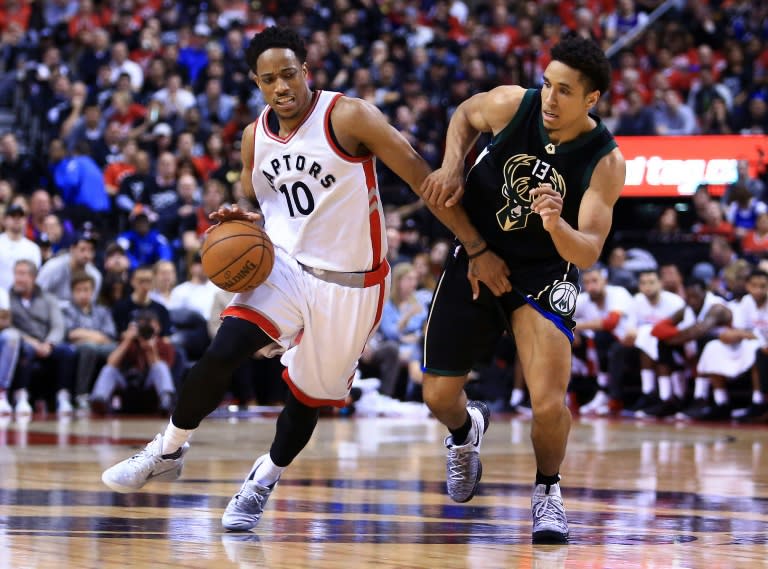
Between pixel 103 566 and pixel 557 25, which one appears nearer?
pixel 103 566

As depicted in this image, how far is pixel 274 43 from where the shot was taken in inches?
200

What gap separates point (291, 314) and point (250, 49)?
1.02 m

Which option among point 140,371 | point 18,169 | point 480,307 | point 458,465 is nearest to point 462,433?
point 458,465

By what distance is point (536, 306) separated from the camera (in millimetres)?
5141

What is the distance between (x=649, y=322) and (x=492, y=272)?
796cm

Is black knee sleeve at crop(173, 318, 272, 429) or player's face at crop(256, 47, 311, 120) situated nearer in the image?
black knee sleeve at crop(173, 318, 272, 429)

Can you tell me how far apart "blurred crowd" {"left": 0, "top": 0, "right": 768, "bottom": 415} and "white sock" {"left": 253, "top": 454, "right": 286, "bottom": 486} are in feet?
16.6

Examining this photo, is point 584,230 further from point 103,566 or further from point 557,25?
point 557,25

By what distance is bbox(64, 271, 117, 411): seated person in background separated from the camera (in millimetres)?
12172

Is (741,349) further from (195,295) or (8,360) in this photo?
(8,360)

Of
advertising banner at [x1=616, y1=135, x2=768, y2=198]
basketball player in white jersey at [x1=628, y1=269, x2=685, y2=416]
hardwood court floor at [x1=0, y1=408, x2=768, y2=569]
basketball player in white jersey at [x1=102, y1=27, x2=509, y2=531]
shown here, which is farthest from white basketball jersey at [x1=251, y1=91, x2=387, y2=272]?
advertising banner at [x1=616, y1=135, x2=768, y2=198]

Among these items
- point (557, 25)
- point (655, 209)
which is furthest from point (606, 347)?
point (557, 25)

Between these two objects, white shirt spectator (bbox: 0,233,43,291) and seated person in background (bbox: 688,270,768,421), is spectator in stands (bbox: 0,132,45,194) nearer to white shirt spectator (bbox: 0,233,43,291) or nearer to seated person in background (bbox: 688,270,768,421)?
white shirt spectator (bbox: 0,233,43,291)

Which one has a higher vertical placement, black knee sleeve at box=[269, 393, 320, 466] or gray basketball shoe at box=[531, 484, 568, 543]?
black knee sleeve at box=[269, 393, 320, 466]
